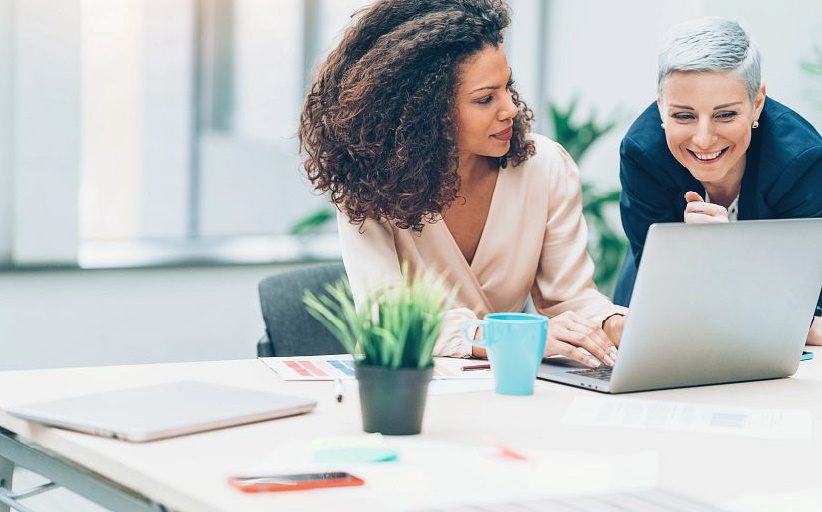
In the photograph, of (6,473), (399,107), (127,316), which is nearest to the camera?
(6,473)

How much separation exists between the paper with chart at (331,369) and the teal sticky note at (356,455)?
39cm

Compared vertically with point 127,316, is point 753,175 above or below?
above

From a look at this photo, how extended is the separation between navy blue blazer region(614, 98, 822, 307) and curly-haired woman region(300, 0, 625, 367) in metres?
0.13

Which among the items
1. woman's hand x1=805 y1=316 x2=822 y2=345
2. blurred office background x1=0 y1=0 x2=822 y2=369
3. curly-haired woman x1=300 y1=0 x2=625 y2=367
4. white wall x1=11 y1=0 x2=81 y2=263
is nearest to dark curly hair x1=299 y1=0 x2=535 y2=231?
curly-haired woman x1=300 y1=0 x2=625 y2=367

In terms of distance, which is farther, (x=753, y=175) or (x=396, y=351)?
(x=753, y=175)

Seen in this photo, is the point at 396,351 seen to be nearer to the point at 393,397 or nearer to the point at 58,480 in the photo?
the point at 393,397

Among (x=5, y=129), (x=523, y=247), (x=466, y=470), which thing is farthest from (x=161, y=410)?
(x=5, y=129)

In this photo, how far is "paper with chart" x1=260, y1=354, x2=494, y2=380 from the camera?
65.2 inches

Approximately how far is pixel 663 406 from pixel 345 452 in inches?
19.9

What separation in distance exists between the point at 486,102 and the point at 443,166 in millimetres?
151

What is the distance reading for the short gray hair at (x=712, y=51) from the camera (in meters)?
2.01

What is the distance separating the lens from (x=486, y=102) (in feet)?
7.22

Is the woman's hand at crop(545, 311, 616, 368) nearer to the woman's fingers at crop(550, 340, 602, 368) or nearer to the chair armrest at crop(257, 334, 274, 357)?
the woman's fingers at crop(550, 340, 602, 368)

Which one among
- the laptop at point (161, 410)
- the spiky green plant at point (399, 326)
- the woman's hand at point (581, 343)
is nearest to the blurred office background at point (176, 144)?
the woman's hand at point (581, 343)
